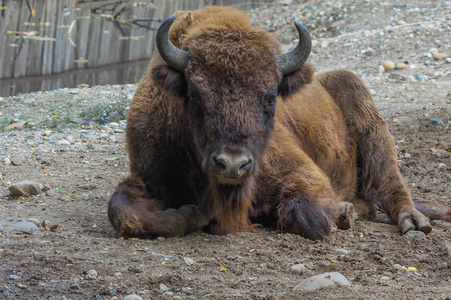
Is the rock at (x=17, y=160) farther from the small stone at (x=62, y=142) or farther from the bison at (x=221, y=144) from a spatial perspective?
the bison at (x=221, y=144)

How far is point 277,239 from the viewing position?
18.1ft

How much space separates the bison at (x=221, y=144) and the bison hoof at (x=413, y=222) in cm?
1

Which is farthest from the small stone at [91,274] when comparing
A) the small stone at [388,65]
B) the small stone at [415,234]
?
the small stone at [388,65]

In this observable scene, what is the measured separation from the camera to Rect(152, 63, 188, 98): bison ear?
17.8 feet

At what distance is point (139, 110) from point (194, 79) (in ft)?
3.13

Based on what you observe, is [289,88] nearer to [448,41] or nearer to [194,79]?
[194,79]

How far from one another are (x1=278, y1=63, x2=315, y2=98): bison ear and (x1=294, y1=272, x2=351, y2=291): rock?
2013 mm

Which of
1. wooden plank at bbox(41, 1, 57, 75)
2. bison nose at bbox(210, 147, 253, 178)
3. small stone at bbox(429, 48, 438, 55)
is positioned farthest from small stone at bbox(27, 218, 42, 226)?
wooden plank at bbox(41, 1, 57, 75)

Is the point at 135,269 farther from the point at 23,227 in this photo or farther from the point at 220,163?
the point at 23,227

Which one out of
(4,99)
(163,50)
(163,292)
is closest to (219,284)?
(163,292)

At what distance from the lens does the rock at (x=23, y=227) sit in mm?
5215

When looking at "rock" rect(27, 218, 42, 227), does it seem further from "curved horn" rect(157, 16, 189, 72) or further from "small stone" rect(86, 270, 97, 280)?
"curved horn" rect(157, 16, 189, 72)

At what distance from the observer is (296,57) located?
561 centimetres

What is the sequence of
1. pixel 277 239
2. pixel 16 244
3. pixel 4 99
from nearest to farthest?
pixel 16 244 < pixel 277 239 < pixel 4 99
